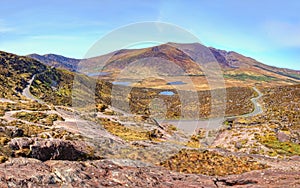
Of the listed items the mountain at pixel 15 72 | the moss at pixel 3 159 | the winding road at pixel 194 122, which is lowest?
the winding road at pixel 194 122

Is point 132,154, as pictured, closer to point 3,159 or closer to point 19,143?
point 19,143

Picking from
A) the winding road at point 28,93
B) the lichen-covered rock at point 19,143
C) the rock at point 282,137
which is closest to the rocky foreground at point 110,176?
the lichen-covered rock at point 19,143

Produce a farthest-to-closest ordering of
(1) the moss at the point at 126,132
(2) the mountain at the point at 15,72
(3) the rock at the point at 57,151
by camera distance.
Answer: (2) the mountain at the point at 15,72, (1) the moss at the point at 126,132, (3) the rock at the point at 57,151

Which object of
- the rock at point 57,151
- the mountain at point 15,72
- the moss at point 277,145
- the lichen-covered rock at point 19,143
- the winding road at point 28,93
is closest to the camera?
the rock at point 57,151

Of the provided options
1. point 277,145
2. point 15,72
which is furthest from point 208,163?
point 15,72

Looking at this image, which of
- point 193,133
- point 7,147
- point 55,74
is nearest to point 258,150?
point 193,133

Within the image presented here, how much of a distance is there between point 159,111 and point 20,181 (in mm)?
71114

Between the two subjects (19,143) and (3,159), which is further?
(19,143)

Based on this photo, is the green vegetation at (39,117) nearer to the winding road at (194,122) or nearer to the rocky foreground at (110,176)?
the rocky foreground at (110,176)

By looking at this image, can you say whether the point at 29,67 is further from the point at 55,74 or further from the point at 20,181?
the point at 20,181

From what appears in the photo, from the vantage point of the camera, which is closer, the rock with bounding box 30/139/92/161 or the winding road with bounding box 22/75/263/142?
the rock with bounding box 30/139/92/161

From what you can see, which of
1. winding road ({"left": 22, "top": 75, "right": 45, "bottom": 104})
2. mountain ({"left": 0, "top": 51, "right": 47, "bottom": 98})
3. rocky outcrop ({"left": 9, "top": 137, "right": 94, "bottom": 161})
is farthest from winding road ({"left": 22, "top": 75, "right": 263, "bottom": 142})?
rocky outcrop ({"left": 9, "top": 137, "right": 94, "bottom": 161})

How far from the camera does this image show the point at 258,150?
3847 centimetres

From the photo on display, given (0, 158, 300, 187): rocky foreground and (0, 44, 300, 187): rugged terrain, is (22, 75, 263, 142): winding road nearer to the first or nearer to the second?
(0, 44, 300, 187): rugged terrain
